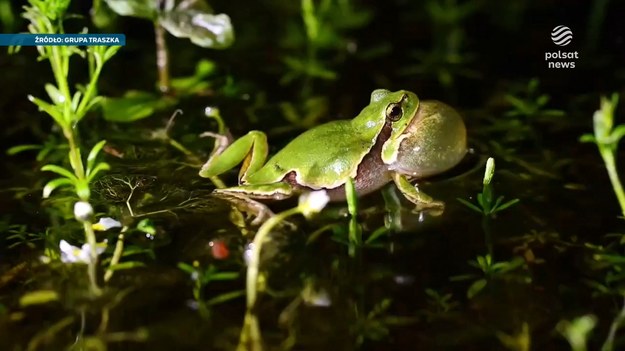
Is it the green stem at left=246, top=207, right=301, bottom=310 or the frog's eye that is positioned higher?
the frog's eye

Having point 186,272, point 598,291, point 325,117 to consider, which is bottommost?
point 598,291

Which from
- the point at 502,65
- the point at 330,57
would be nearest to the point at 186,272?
the point at 330,57

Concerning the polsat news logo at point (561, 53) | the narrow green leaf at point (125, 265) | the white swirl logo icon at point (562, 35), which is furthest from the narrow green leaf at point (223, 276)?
the white swirl logo icon at point (562, 35)

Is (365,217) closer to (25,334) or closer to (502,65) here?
(25,334)

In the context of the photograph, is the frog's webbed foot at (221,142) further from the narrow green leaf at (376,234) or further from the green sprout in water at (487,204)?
the green sprout in water at (487,204)

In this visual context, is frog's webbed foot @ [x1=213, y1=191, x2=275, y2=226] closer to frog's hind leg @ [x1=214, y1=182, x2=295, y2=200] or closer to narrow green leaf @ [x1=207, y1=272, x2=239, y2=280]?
frog's hind leg @ [x1=214, y1=182, x2=295, y2=200]

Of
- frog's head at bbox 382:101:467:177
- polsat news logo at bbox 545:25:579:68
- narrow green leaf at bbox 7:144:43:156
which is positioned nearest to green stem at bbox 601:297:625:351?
frog's head at bbox 382:101:467:177
